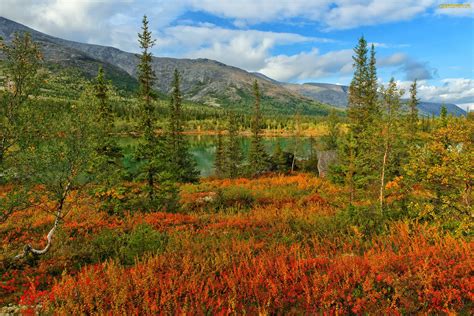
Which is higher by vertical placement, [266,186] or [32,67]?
[32,67]

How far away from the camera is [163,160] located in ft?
54.6

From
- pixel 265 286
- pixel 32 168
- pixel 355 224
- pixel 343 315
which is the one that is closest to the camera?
pixel 343 315

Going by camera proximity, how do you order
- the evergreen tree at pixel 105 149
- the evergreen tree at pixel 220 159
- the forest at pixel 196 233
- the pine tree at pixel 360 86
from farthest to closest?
1. the evergreen tree at pixel 220 159
2. the pine tree at pixel 360 86
3. the evergreen tree at pixel 105 149
4. the forest at pixel 196 233

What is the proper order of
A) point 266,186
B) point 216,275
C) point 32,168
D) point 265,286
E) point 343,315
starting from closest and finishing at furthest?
point 343,315, point 265,286, point 216,275, point 32,168, point 266,186

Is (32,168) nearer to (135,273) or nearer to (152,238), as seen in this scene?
(152,238)

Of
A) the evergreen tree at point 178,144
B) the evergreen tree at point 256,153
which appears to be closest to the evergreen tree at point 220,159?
the evergreen tree at point 256,153

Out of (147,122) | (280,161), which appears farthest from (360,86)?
(147,122)

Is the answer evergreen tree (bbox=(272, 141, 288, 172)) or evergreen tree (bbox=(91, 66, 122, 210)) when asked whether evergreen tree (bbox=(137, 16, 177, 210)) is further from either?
evergreen tree (bbox=(272, 141, 288, 172))

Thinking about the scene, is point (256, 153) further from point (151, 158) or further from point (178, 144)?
point (151, 158)

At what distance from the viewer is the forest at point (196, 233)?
5.61 metres

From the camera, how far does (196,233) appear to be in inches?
461

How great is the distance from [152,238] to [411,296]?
311 inches

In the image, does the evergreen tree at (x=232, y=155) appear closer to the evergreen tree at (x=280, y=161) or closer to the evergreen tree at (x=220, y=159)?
the evergreen tree at (x=220, y=159)

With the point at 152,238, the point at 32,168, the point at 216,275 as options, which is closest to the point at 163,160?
the point at 152,238
